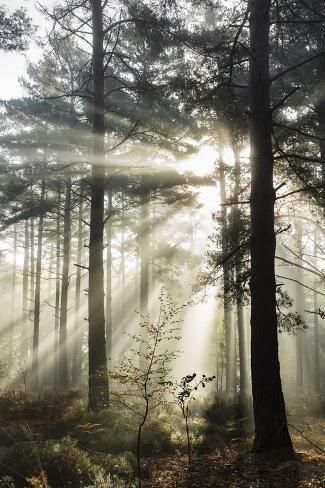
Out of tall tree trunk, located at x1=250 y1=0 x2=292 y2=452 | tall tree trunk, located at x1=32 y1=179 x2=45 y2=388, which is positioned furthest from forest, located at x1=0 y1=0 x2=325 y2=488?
tall tree trunk, located at x1=32 y1=179 x2=45 y2=388

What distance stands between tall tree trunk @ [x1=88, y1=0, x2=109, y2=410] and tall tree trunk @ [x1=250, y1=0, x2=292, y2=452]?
407 centimetres

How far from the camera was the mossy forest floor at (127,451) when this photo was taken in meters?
5.55

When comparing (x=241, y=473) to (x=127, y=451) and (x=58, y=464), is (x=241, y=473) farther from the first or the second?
(x=58, y=464)

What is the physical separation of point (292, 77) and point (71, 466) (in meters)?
12.4

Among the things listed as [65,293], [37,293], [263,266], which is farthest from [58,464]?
[37,293]

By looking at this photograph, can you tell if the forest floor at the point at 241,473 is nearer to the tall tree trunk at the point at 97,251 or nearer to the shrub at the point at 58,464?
the shrub at the point at 58,464

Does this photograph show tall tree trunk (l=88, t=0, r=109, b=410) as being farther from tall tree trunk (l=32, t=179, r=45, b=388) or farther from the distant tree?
tall tree trunk (l=32, t=179, r=45, b=388)

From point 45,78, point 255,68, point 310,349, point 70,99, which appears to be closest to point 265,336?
point 255,68

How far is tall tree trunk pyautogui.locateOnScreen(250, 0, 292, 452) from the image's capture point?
6684 mm

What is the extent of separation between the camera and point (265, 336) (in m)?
6.97

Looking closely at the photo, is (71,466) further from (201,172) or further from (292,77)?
Answer: (292,77)

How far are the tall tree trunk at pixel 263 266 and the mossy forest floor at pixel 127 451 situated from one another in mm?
369

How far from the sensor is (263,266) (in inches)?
283

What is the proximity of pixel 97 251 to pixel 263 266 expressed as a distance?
4.59m
